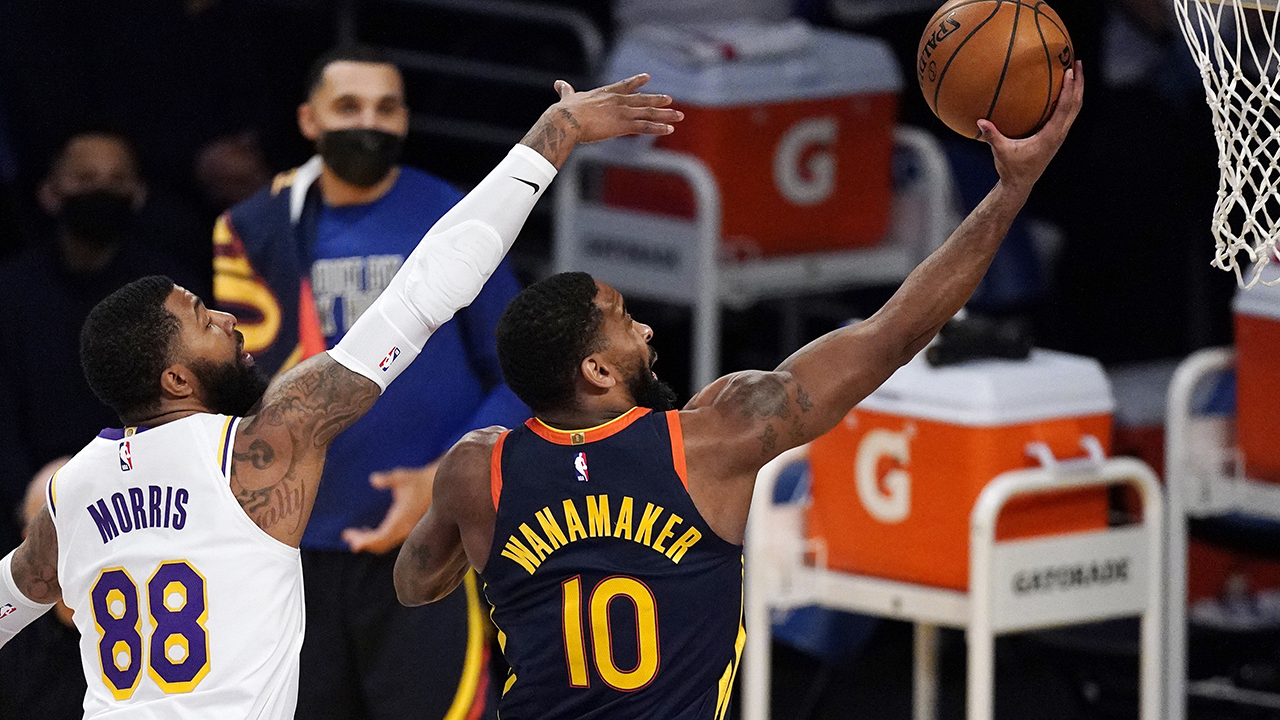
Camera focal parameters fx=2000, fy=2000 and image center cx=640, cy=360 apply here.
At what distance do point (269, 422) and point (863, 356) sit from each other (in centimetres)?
105

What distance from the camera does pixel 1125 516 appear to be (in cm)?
654

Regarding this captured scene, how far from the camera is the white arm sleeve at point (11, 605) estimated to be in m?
3.62

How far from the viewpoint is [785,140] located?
699 centimetres

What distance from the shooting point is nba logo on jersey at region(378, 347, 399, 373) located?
3.48 metres

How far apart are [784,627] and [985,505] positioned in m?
1.27

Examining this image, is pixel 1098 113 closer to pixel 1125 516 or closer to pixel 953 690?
pixel 1125 516

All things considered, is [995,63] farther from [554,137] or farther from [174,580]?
[174,580]

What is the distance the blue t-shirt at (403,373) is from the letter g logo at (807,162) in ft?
7.45

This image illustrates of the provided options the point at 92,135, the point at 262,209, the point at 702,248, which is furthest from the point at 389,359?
the point at 92,135

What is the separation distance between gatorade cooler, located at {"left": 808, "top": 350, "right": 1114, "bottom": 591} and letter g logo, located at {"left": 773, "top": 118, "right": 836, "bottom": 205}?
1.80 metres

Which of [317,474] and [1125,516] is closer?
[317,474]

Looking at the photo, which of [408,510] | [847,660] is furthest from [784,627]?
[408,510]

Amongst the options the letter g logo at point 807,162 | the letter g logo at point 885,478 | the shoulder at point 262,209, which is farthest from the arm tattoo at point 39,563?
the letter g logo at point 807,162

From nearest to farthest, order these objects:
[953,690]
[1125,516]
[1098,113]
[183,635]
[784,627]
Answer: [183,635], [784,627], [1125,516], [953,690], [1098,113]
